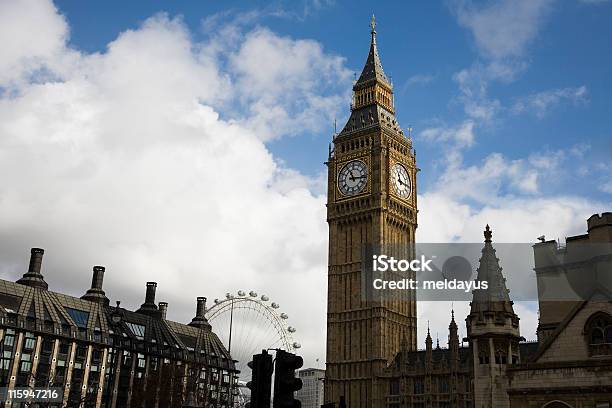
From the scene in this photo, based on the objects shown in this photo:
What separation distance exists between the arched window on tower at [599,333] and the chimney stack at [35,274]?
86213mm

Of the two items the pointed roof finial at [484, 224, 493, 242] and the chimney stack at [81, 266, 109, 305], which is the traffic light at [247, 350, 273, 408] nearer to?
the pointed roof finial at [484, 224, 493, 242]

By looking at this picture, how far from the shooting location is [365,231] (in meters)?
108

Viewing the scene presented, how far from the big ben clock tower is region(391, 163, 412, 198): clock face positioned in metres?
0.16

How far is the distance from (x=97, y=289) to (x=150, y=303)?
625 inches

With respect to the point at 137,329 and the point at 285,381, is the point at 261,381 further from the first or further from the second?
the point at 137,329

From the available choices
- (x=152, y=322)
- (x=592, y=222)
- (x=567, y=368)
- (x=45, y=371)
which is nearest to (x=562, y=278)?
(x=592, y=222)

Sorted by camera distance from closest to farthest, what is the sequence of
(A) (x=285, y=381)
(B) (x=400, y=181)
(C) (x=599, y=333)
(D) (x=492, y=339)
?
(A) (x=285, y=381) → (C) (x=599, y=333) → (D) (x=492, y=339) → (B) (x=400, y=181)

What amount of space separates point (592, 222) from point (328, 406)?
105 ft

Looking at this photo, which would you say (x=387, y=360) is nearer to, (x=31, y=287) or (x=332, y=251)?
(x=332, y=251)

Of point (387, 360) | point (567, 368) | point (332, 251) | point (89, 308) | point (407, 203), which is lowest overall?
point (567, 368)

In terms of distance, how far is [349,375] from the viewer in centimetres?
10181

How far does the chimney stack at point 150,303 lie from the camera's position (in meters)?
127

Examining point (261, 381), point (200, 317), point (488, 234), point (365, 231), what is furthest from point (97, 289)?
point (261, 381)

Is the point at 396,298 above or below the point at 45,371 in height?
above
